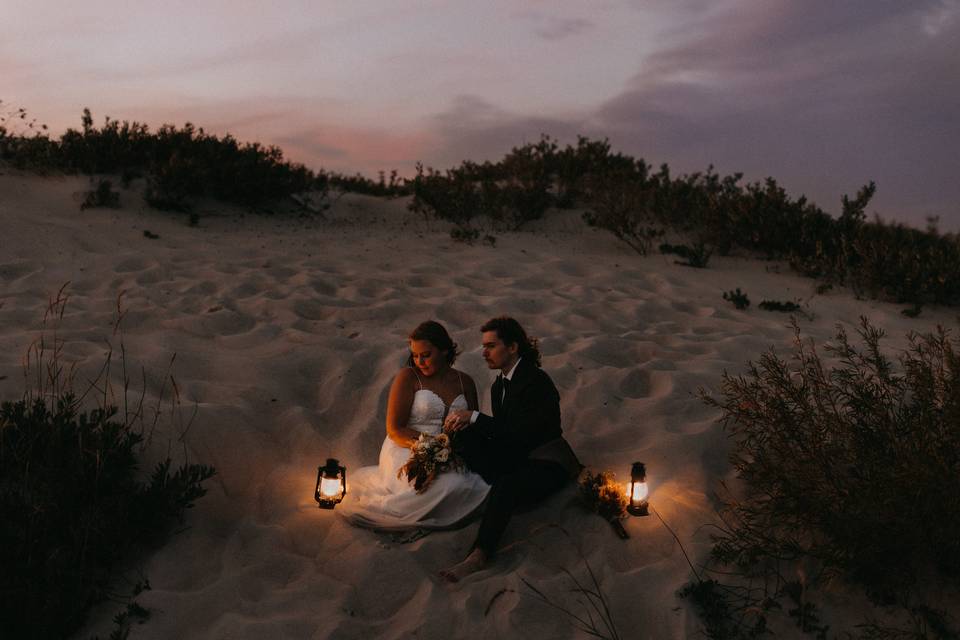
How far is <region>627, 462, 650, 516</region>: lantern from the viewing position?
4273 millimetres

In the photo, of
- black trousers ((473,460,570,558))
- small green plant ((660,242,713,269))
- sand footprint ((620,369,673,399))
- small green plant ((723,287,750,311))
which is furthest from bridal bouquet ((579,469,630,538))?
small green plant ((660,242,713,269))

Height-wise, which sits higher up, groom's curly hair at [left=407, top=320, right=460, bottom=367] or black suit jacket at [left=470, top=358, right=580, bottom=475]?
groom's curly hair at [left=407, top=320, right=460, bottom=367]

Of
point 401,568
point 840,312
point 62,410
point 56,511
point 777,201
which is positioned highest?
point 777,201

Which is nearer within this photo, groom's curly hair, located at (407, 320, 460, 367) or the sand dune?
the sand dune

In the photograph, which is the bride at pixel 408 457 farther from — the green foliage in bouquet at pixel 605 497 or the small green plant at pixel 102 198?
the small green plant at pixel 102 198

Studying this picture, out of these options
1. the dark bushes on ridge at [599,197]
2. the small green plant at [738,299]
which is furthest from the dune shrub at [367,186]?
the small green plant at [738,299]

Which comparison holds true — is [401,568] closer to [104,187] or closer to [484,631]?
[484,631]

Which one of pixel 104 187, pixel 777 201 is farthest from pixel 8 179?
pixel 777 201

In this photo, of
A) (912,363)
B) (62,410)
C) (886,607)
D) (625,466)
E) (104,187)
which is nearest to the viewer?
(886,607)

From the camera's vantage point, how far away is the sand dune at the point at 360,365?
376cm

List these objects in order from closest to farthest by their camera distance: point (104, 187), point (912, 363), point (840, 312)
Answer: point (912, 363) → point (840, 312) → point (104, 187)

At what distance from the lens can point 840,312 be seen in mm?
8984

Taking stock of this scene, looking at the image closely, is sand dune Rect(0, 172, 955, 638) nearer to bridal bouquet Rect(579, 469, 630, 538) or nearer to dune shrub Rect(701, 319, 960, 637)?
bridal bouquet Rect(579, 469, 630, 538)

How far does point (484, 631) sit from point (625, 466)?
6.10ft
